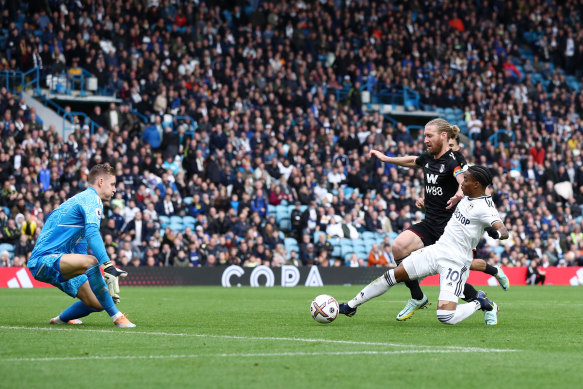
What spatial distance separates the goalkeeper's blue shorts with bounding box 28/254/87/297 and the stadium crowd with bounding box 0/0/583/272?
549 inches

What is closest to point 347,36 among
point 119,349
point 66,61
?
point 66,61

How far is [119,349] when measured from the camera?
25.8 ft

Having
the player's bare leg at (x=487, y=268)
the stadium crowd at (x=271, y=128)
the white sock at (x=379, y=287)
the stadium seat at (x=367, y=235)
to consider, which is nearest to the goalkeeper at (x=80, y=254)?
the white sock at (x=379, y=287)

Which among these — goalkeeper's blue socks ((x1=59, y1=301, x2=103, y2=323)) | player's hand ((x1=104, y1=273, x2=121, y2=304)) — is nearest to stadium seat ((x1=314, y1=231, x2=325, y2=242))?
goalkeeper's blue socks ((x1=59, y1=301, x2=103, y2=323))

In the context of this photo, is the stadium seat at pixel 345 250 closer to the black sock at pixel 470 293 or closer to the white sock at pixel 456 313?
the black sock at pixel 470 293

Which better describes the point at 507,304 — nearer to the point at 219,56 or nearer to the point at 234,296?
the point at 234,296

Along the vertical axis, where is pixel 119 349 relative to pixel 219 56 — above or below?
below

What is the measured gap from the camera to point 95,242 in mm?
9711

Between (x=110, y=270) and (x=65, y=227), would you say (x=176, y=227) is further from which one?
(x=110, y=270)

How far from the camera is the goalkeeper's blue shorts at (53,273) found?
10.1 m

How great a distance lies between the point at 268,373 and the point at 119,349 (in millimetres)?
1903

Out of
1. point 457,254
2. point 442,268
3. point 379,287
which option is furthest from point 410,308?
point 457,254

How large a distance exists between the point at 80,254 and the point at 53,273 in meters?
0.34

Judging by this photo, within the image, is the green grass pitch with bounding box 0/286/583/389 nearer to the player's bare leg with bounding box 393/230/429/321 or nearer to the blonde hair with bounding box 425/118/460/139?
the player's bare leg with bounding box 393/230/429/321
